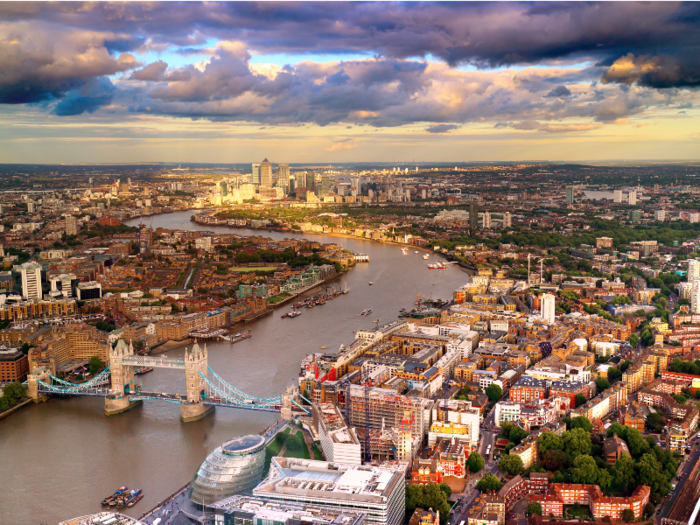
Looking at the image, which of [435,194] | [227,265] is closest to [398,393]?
[227,265]

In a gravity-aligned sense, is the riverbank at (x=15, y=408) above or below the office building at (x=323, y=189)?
Answer: below

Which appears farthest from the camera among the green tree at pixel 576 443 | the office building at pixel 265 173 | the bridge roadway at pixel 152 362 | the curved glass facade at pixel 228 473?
the office building at pixel 265 173

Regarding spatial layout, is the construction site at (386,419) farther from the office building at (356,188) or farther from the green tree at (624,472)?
the office building at (356,188)

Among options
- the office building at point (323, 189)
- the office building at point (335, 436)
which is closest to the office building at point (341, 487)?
the office building at point (335, 436)

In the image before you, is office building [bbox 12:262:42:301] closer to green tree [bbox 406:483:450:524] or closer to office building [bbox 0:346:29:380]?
office building [bbox 0:346:29:380]

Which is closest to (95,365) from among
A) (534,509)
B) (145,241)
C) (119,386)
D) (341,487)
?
(119,386)

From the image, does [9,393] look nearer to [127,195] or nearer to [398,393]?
[398,393]

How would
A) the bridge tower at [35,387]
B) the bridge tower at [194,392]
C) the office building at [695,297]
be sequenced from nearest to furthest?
the bridge tower at [194,392]
the bridge tower at [35,387]
the office building at [695,297]
